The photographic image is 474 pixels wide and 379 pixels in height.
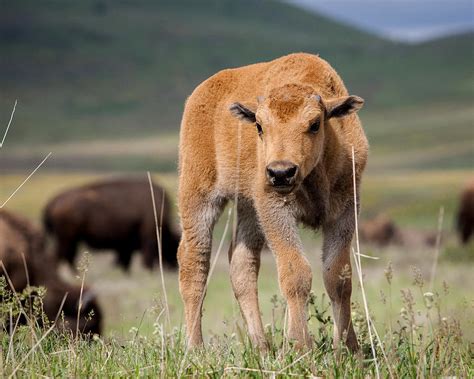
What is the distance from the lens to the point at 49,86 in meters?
182

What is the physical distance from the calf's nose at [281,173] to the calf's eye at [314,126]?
0.49 meters

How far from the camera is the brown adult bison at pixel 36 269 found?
505 inches

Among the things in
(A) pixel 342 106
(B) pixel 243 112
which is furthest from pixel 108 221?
(A) pixel 342 106

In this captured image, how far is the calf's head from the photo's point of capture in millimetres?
6422

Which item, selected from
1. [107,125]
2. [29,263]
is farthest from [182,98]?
[29,263]

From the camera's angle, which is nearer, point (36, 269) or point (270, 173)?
point (270, 173)

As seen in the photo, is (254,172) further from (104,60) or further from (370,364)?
(104,60)

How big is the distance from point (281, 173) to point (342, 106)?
2.86ft

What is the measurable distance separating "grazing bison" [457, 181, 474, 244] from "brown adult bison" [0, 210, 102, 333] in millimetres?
22595

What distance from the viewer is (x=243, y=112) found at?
7211 millimetres

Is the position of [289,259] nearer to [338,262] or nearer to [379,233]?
[338,262]

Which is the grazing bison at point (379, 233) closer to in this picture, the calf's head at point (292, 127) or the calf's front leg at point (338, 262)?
the calf's front leg at point (338, 262)

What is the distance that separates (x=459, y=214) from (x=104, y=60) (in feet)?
542

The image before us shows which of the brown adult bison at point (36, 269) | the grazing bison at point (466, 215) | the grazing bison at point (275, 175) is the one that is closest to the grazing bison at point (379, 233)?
the grazing bison at point (466, 215)
